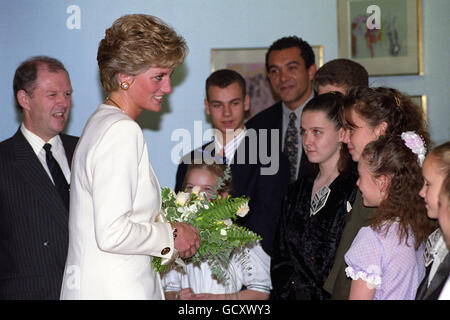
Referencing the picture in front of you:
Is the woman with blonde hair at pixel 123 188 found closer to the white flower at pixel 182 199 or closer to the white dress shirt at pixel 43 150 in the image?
the white flower at pixel 182 199

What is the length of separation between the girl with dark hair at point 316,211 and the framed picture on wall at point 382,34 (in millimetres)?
1527

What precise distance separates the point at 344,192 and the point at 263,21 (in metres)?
2.16

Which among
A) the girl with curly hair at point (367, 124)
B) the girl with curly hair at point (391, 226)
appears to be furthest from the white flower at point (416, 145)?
the girl with curly hair at point (367, 124)

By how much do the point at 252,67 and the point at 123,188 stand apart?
113 inches

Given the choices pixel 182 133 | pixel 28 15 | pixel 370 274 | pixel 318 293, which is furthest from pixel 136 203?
pixel 28 15

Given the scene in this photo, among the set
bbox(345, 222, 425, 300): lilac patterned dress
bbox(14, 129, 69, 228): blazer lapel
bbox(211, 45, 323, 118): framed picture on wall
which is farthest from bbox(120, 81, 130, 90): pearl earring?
bbox(211, 45, 323, 118): framed picture on wall

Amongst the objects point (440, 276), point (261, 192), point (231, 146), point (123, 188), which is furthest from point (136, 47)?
point (231, 146)

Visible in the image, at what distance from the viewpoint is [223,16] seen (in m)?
4.73

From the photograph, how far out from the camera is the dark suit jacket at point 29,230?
2.83m

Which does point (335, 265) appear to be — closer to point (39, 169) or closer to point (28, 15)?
point (39, 169)

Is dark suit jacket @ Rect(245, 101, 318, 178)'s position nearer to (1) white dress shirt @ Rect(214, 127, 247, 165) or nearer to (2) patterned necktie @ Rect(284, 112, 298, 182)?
(2) patterned necktie @ Rect(284, 112, 298, 182)

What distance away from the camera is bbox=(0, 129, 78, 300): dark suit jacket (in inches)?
111

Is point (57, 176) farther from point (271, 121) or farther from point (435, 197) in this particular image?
point (435, 197)

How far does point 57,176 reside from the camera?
313cm
